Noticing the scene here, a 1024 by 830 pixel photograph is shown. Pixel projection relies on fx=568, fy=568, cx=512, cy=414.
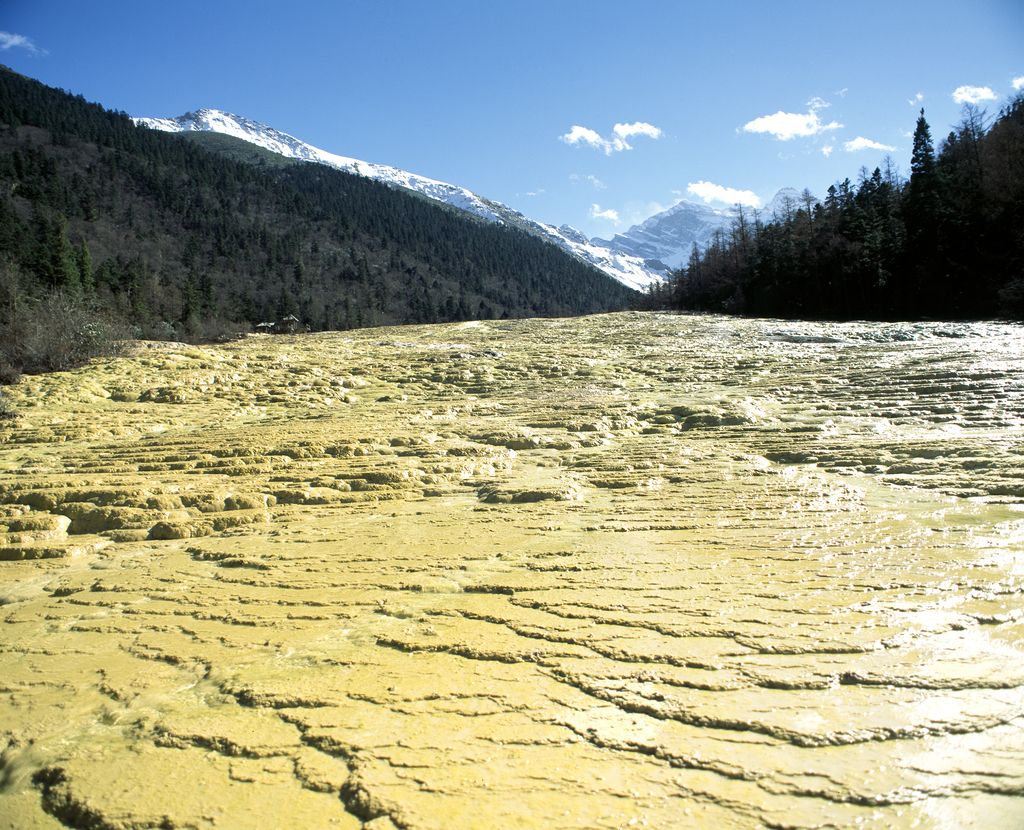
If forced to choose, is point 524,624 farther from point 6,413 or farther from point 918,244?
point 918,244

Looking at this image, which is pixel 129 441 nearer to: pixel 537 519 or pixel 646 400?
pixel 537 519

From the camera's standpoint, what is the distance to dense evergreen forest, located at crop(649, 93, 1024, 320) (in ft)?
75.2

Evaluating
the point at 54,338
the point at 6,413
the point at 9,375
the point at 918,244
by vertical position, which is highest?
the point at 918,244

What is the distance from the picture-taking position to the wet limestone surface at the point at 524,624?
1505 mm

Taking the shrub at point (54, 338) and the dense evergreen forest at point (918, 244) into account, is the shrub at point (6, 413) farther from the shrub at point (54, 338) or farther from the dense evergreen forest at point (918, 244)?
the dense evergreen forest at point (918, 244)

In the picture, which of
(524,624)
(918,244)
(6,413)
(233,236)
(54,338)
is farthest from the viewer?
(233,236)

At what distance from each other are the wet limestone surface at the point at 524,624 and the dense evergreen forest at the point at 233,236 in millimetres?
37390

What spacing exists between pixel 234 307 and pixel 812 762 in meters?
59.1

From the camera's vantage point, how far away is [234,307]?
5303cm

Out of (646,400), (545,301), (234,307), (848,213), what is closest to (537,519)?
(646,400)

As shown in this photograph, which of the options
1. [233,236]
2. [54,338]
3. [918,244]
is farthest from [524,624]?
[233,236]

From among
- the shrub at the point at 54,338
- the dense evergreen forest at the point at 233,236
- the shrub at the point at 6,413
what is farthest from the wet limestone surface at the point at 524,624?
the dense evergreen forest at the point at 233,236

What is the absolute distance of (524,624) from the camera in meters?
2.34

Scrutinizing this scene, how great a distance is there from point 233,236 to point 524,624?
85.1 meters
